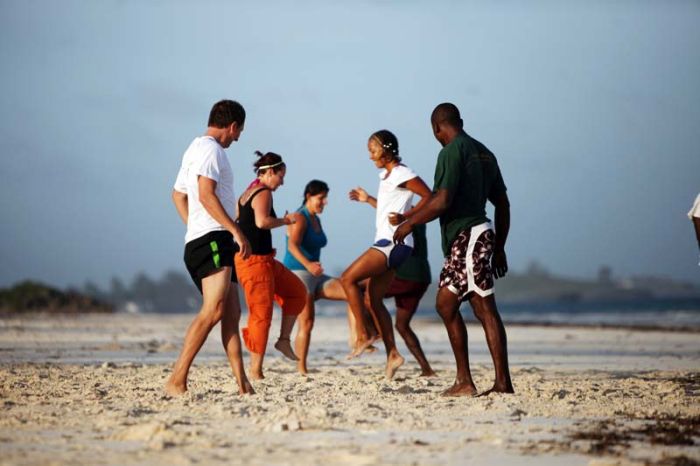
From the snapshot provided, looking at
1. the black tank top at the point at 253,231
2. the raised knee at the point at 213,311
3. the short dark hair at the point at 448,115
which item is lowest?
the raised knee at the point at 213,311

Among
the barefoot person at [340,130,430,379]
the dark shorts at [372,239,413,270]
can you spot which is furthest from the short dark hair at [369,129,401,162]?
the dark shorts at [372,239,413,270]

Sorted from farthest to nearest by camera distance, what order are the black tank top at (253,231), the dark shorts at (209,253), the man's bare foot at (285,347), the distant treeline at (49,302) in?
1. the distant treeline at (49,302)
2. the man's bare foot at (285,347)
3. the black tank top at (253,231)
4. the dark shorts at (209,253)

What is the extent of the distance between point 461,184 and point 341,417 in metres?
2.26

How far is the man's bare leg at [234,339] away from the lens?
24.7 feet

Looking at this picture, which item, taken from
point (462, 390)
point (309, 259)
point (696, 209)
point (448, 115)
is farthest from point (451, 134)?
point (309, 259)

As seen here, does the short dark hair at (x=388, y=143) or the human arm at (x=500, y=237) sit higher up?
the short dark hair at (x=388, y=143)

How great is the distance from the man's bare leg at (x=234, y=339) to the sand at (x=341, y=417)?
145 millimetres

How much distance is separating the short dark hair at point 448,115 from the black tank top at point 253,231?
1.70 meters

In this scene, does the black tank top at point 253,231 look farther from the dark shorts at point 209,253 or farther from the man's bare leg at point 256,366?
the dark shorts at point 209,253

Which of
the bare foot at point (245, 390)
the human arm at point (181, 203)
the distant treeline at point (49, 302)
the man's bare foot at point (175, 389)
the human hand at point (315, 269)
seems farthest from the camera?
the distant treeline at point (49, 302)

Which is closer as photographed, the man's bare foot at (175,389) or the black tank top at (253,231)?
the man's bare foot at (175,389)

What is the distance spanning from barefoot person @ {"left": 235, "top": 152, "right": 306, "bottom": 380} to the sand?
436mm

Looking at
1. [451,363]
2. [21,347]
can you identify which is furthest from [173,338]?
[451,363]

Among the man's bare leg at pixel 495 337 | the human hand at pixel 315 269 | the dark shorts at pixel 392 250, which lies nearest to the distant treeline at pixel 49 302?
the human hand at pixel 315 269
